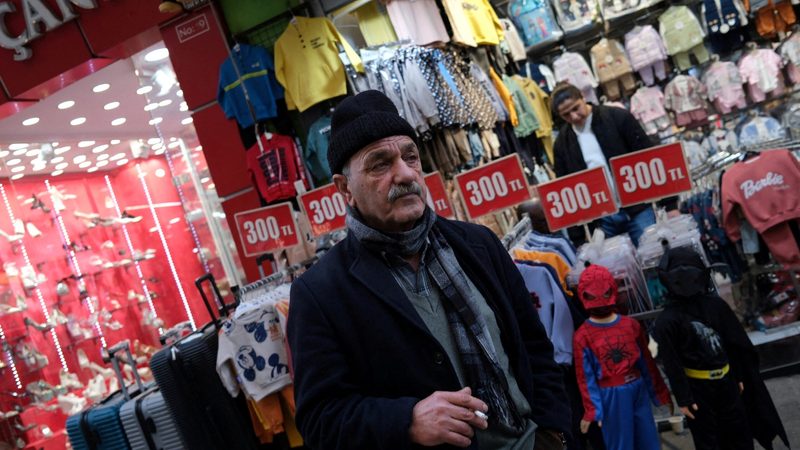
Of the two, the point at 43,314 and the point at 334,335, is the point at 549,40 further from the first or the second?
the point at 334,335

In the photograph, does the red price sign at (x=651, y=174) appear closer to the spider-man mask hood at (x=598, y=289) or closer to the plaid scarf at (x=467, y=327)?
the spider-man mask hood at (x=598, y=289)

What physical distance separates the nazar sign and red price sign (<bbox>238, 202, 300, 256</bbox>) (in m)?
2.64

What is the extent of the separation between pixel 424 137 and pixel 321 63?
1021 millimetres

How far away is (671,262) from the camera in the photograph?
339cm

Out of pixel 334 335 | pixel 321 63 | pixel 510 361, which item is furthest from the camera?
pixel 321 63

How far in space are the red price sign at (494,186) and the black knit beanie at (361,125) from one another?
2.27 m

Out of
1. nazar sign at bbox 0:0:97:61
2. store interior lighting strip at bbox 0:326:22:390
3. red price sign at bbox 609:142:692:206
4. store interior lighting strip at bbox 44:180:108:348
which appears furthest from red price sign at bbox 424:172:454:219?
store interior lighting strip at bbox 44:180:108:348

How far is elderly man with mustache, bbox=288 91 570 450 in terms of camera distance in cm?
160

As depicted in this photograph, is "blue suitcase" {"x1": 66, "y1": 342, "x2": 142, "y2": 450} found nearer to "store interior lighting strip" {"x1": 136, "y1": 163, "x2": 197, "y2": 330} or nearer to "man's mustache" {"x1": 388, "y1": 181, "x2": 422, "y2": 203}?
"man's mustache" {"x1": 388, "y1": 181, "x2": 422, "y2": 203}

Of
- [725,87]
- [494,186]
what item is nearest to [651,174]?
[494,186]

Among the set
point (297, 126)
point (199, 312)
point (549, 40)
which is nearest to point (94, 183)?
point (199, 312)

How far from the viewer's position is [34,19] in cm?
635

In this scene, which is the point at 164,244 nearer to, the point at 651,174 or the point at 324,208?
the point at 324,208

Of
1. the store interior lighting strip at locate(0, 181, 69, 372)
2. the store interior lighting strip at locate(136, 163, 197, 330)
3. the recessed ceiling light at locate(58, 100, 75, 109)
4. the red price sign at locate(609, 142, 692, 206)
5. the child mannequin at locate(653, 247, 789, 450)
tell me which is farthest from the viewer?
the store interior lighting strip at locate(136, 163, 197, 330)
